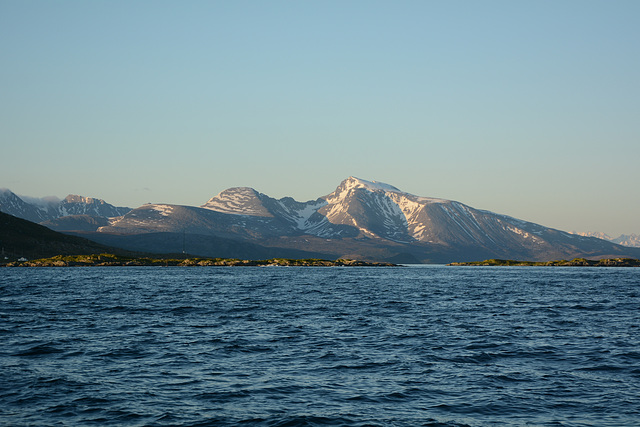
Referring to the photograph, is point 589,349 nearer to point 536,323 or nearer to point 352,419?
point 536,323

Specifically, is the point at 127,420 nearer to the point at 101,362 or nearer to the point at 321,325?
the point at 101,362

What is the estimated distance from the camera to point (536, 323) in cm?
6028

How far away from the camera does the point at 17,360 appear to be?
37312 millimetres

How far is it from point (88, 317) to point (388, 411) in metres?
44.4

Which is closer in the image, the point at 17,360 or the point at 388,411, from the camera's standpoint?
the point at 388,411

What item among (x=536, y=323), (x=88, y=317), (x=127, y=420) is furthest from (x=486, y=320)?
(x=127, y=420)

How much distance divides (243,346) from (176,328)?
12532 millimetres

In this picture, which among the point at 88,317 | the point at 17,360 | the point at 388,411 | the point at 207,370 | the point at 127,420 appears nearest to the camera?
the point at 127,420

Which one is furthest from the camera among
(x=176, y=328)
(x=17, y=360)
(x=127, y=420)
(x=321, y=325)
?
(x=321, y=325)

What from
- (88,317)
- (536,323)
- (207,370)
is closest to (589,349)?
(536,323)

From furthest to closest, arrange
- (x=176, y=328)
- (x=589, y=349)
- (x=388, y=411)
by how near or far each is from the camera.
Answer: (x=176, y=328) → (x=589, y=349) → (x=388, y=411)

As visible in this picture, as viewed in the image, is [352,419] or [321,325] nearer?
[352,419]

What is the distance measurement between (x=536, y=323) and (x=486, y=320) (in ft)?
16.8

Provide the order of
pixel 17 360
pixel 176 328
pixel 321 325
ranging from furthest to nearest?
pixel 321 325 < pixel 176 328 < pixel 17 360
